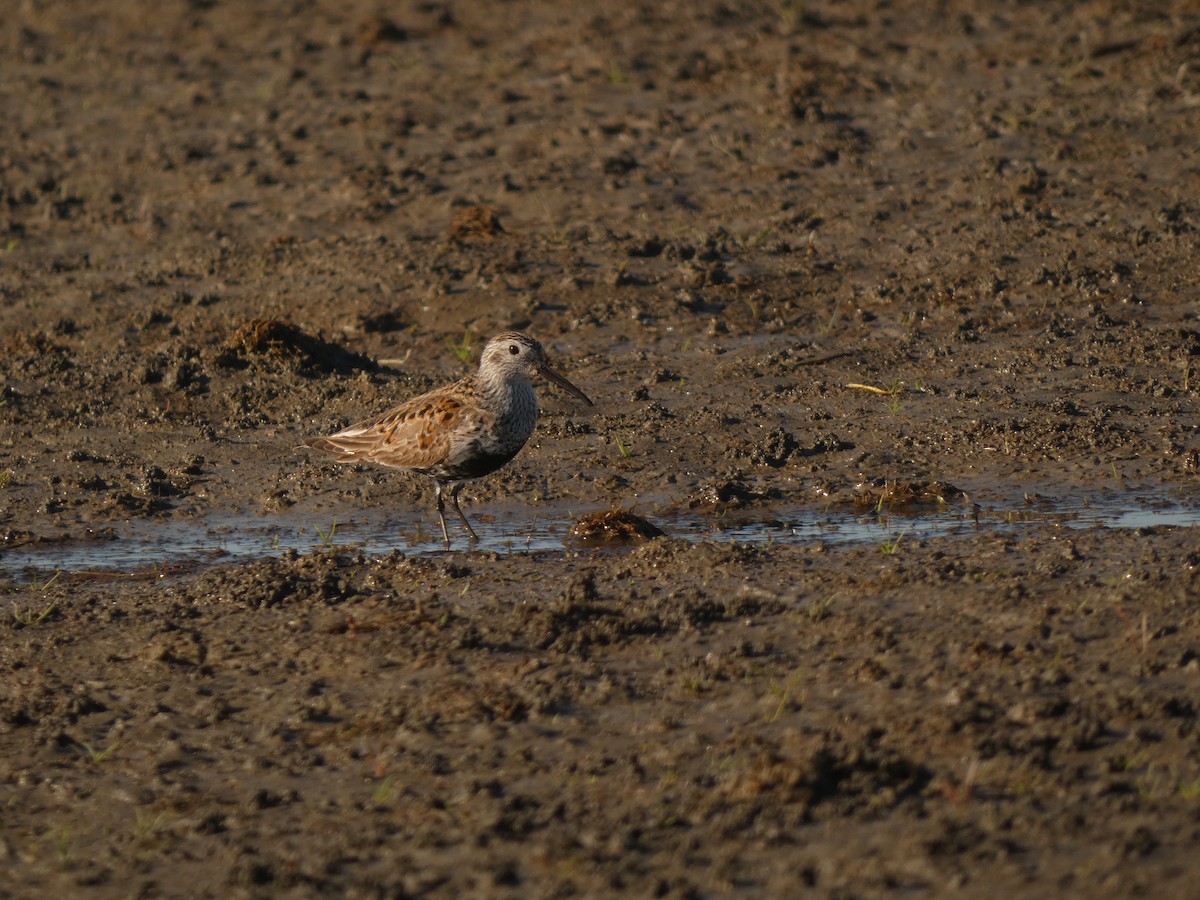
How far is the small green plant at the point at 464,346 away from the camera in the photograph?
46.9 feet

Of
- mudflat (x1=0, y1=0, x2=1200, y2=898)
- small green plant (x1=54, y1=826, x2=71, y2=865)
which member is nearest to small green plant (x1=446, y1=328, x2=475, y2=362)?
mudflat (x1=0, y1=0, x2=1200, y2=898)

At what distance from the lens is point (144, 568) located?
426 inches

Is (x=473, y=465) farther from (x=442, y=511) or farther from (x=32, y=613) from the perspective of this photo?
(x=32, y=613)

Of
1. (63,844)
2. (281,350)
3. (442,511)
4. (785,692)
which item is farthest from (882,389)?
(63,844)

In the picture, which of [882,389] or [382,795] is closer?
[382,795]

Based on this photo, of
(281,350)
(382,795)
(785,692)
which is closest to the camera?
(382,795)

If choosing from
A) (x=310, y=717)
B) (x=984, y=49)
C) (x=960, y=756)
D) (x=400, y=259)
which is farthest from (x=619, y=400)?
(x=984, y=49)

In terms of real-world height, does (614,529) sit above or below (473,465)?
below

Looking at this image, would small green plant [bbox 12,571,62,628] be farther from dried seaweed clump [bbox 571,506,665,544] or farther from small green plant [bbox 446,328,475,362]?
small green plant [bbox 446,328,475,362]

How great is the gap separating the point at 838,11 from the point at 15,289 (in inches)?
428

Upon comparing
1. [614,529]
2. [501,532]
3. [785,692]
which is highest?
[785,692]

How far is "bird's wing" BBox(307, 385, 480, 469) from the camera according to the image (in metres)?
Result: 11.2

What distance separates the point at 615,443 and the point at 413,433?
1.85 m

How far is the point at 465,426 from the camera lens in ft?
36.6
